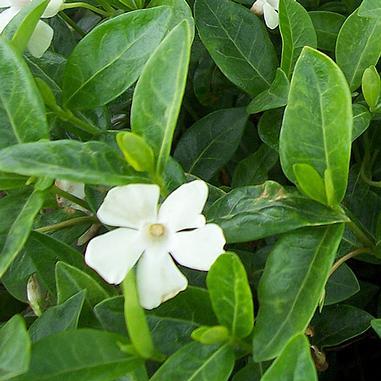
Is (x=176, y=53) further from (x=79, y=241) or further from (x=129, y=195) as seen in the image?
(x=79, y=241)

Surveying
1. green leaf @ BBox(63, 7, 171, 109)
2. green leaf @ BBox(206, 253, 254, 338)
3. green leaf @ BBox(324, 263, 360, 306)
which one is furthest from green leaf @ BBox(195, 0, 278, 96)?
green leaf @ BBox(206, 253, 254, 338)

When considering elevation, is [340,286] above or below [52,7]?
below

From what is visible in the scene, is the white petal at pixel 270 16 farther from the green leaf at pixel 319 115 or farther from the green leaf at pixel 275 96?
the green leaf at pixel 319 115

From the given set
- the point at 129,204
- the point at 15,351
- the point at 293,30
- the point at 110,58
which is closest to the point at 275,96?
the point at 293,30

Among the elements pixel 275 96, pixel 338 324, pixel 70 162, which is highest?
pixel 70 162

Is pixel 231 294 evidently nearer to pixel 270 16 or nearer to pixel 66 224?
pixel 66 224

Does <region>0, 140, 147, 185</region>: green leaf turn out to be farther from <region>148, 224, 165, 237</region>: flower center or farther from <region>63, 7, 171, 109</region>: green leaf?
<region>63, 7, 171, 109</region>: green leaf

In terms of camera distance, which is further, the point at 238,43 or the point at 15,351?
the point at 238,43

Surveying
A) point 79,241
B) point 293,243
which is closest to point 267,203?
point 293,243
